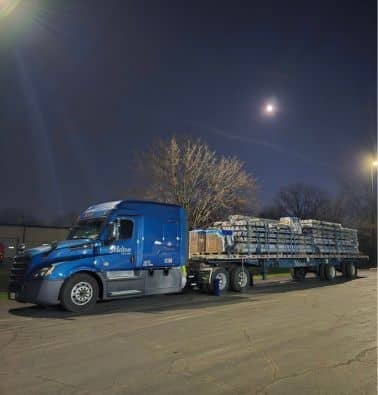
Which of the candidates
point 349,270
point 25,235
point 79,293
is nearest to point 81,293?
point 79,293

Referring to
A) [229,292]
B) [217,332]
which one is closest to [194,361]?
[217,332]

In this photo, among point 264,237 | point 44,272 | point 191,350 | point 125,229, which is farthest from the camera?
point 264,237

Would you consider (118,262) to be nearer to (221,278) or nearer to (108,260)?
(108,260)

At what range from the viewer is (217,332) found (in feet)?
27.2

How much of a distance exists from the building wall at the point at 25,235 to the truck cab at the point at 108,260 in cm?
5031

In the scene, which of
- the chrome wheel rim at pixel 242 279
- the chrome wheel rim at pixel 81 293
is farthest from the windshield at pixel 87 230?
the chrome wheel rim at pixel 242 279

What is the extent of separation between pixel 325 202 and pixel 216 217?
4842 centimetres

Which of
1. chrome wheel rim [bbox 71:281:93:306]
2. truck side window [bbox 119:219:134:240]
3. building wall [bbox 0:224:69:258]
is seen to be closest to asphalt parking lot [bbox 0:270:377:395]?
chrome wheel rim [bbox 71:281:93:306]

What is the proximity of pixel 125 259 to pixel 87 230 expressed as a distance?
1.51m

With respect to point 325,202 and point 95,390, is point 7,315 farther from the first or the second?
point 325,202

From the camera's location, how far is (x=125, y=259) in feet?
41.6

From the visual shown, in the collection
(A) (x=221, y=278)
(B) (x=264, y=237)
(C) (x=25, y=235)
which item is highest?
(C) (x=25, y=235)

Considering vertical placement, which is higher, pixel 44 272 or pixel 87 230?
pixel 87 230

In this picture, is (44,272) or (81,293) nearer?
(44,272)
